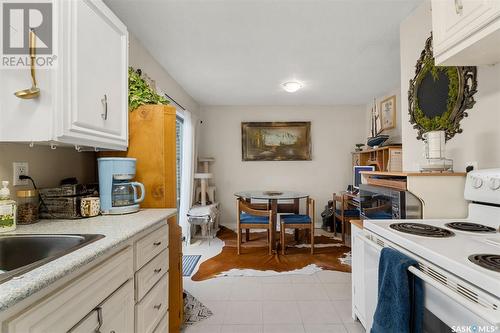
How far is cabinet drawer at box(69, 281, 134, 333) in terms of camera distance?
825 millimetres

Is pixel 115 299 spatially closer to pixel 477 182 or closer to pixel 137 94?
pixel 137 94

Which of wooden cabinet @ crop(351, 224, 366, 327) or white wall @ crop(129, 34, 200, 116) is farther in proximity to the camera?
white wall @ crop(129, 34, 200, 116)

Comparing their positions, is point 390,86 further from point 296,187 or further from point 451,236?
point 451,236

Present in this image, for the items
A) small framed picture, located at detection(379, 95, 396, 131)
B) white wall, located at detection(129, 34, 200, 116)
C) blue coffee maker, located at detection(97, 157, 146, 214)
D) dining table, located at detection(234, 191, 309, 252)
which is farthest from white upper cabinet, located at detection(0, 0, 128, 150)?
small framed picture, located at detection(379, 95, 396, 131)

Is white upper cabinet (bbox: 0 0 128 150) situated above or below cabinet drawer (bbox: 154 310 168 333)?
above

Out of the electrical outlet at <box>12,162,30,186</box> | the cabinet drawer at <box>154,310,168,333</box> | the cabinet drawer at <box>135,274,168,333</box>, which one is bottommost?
the cabinet drawer at <box>154,310,168,333</box>

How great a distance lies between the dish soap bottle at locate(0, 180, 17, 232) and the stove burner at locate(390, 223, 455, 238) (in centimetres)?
182

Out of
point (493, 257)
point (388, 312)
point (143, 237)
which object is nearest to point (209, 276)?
point (143, 237)

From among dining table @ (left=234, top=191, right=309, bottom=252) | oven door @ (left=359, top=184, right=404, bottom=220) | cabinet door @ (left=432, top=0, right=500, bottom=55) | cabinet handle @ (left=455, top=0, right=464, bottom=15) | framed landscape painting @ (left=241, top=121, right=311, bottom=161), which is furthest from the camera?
framed landscape painting @ (left=241, top=121, right=311, bottom=161)

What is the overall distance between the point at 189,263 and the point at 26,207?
2090 millimetres

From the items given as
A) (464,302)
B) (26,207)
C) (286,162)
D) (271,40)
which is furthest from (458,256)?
(286,162)

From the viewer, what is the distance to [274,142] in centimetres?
471

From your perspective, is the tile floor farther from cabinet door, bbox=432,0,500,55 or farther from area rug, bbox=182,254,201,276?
cabinet door, bbox=432,0,500,55

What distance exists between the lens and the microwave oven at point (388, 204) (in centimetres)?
148
